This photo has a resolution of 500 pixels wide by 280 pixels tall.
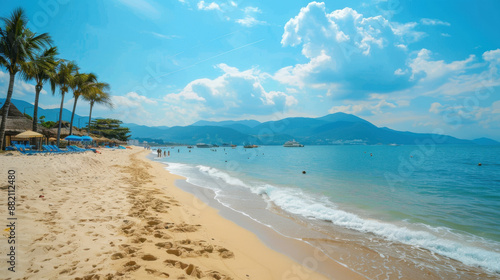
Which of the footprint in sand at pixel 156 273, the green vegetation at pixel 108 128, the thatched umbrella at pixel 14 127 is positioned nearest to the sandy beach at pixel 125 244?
the footprint in sand at pixel 156 273

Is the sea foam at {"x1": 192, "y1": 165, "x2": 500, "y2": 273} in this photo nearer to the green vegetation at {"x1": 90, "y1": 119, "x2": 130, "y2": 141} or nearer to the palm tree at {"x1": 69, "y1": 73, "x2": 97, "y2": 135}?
the palm tree at {"x1": 69, "y1": 73, "x2": 97, "y2": 135}

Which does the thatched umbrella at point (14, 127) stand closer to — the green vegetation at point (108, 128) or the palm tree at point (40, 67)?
the palm tree at point (40, 67)

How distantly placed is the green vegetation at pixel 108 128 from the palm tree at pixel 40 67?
47.8 meters

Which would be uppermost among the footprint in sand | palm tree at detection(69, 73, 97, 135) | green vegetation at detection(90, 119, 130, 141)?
palm tree at detection(69, 73, 97, 135)

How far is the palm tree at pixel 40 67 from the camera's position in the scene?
57.7 feet

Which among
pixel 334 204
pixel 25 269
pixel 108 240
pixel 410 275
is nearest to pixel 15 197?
pixel 108 240

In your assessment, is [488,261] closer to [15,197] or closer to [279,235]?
[279,235]

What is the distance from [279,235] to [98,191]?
693 centimetres

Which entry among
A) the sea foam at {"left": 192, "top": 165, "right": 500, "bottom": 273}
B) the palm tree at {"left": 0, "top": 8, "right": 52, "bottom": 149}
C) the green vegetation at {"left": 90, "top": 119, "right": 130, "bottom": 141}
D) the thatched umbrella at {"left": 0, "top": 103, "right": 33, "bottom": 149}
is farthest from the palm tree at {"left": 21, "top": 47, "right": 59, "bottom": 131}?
the green vegetation at {"left": 90, "top": 119, "right": 130, "bottom": 141}

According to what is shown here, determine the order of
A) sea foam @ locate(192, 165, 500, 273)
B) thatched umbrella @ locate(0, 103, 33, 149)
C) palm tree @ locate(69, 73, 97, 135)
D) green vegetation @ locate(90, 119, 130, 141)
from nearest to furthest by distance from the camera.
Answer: sea foam @ locate(192, 165, 500, 273)
thatched umbrella @ locate(0, 103, 33, 149)
palm tree @ locate(69, 73, 97, 135)
green vegetation @ locate(90, 119, 130, 141)

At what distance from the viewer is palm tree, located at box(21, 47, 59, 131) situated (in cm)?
1760

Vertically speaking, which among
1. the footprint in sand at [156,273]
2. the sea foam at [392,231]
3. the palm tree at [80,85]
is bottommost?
the sea foam at [392,231]

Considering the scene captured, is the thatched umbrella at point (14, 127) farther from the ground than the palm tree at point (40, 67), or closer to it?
closer to it

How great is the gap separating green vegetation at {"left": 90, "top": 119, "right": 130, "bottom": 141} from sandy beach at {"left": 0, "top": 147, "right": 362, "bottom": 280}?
68.7 meters
